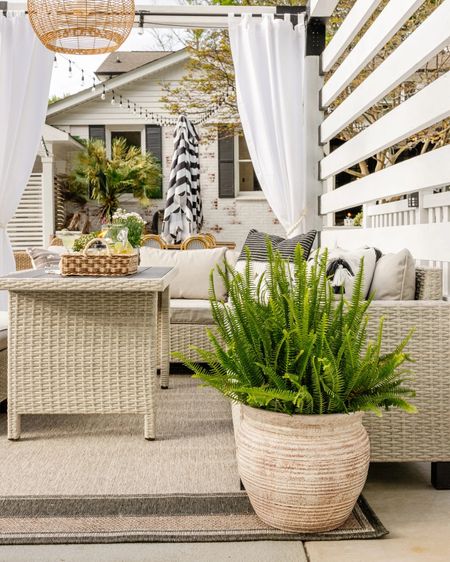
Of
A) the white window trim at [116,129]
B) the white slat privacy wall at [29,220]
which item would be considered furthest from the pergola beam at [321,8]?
the white window trim at [116,129]

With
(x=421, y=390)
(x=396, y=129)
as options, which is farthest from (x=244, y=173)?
(x=421, y=390)

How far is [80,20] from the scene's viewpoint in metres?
4.45

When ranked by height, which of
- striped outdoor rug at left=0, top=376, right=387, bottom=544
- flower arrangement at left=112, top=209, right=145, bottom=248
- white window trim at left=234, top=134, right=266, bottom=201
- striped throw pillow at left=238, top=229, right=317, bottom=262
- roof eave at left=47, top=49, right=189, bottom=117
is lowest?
striped outdoor rug at left=0, top=376, right=387, bottom=544

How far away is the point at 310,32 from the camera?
19.6ft

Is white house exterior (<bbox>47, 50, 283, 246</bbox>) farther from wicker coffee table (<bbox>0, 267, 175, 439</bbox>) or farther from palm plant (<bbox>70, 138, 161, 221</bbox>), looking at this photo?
wicker coffee table (<bbox>0, 267, 175, 439</bbox>)

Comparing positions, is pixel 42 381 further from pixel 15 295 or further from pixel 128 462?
pixel 128 462

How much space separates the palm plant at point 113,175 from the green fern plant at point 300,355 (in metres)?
8.89

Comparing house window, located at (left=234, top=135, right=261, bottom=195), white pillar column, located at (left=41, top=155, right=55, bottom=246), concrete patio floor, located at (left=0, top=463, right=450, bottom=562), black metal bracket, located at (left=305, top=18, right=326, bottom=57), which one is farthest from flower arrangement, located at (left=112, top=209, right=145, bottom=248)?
house window, located at (left=234, top=135, right=261, bottom=195)

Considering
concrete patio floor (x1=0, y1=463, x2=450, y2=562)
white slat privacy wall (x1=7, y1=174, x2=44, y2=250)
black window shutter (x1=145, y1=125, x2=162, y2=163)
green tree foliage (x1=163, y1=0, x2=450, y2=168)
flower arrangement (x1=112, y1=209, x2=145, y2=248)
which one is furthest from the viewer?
black window shutter (x1=145, y1=125, x2=162, y2=163)

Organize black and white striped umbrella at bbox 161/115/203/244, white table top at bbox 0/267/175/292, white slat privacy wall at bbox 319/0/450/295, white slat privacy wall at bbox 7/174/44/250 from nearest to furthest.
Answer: white table top at bbox 0/267/175/292 < white slat privacy wall at bbox 319/0/450/295 < black and white striped umbrella at bbox 161/115/203/244 < white slat privacy wall at bbox 7/174/44/250

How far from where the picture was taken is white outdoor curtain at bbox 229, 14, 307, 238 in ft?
19.2

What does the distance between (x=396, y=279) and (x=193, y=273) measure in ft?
8.50

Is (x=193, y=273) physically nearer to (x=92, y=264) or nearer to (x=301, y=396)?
(x=92, y=264)

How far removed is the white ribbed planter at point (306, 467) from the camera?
2057 millimetres
